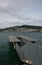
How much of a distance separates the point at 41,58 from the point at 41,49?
682mm

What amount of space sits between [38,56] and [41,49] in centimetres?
67

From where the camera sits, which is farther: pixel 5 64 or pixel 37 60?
pixel 5 64

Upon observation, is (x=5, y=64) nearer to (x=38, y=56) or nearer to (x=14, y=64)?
(x=14, y=64)

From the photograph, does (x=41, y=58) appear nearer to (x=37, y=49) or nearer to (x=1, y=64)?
(x=37, y=49)

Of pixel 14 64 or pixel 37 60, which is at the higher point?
pixel 37 60

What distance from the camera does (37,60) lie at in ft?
32.5

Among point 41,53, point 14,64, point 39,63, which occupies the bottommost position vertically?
point 14,64

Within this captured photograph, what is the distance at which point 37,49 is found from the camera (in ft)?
33.2

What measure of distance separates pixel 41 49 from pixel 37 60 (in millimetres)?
994

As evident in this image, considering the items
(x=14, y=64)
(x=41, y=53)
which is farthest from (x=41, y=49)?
(x=14, y=64)

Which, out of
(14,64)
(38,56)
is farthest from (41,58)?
(14,64)

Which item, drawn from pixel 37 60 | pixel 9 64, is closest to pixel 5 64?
pixel 9 64

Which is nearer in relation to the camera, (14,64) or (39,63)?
(39,63)

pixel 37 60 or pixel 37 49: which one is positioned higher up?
pixel 37 49
